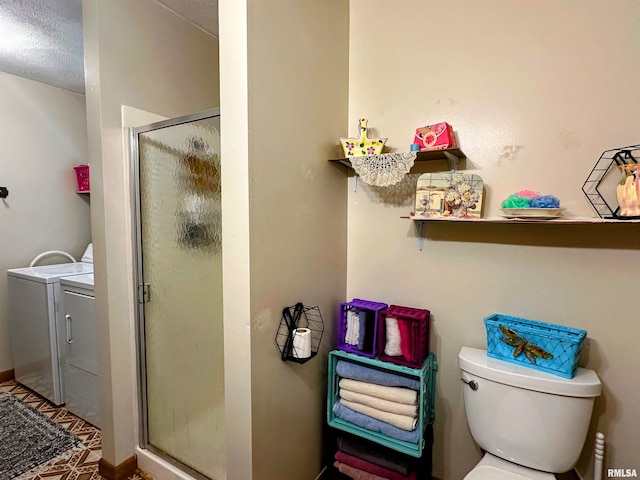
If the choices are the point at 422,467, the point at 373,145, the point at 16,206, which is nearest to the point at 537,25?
the point at 373,145

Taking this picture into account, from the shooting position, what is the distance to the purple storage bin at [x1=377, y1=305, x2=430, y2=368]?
1.34 meters

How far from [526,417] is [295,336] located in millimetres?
868

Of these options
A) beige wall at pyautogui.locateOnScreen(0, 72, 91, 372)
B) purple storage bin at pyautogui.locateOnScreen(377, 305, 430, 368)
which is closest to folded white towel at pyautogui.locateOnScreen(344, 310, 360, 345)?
purple storage bin at pyautogui.locateOnScreen(377, 305, 430, 368)

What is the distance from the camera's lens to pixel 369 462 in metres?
1.40

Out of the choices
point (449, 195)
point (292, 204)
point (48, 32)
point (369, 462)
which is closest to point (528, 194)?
point (449, 195)

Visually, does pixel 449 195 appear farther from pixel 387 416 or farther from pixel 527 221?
pixel 387 416

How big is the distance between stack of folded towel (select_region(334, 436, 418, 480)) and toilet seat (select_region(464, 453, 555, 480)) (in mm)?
283

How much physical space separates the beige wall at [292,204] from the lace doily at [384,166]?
0.18 m

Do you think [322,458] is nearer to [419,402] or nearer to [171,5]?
[419,402]

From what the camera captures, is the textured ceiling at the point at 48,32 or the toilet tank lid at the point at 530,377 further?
the textured ceiling at the point at 48,32

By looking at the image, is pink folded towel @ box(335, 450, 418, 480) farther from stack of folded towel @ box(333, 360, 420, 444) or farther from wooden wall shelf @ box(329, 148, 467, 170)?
wooden wall shelf @ box(329, 148, 467, 170)

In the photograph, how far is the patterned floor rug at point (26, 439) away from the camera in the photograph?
1.74 meters
